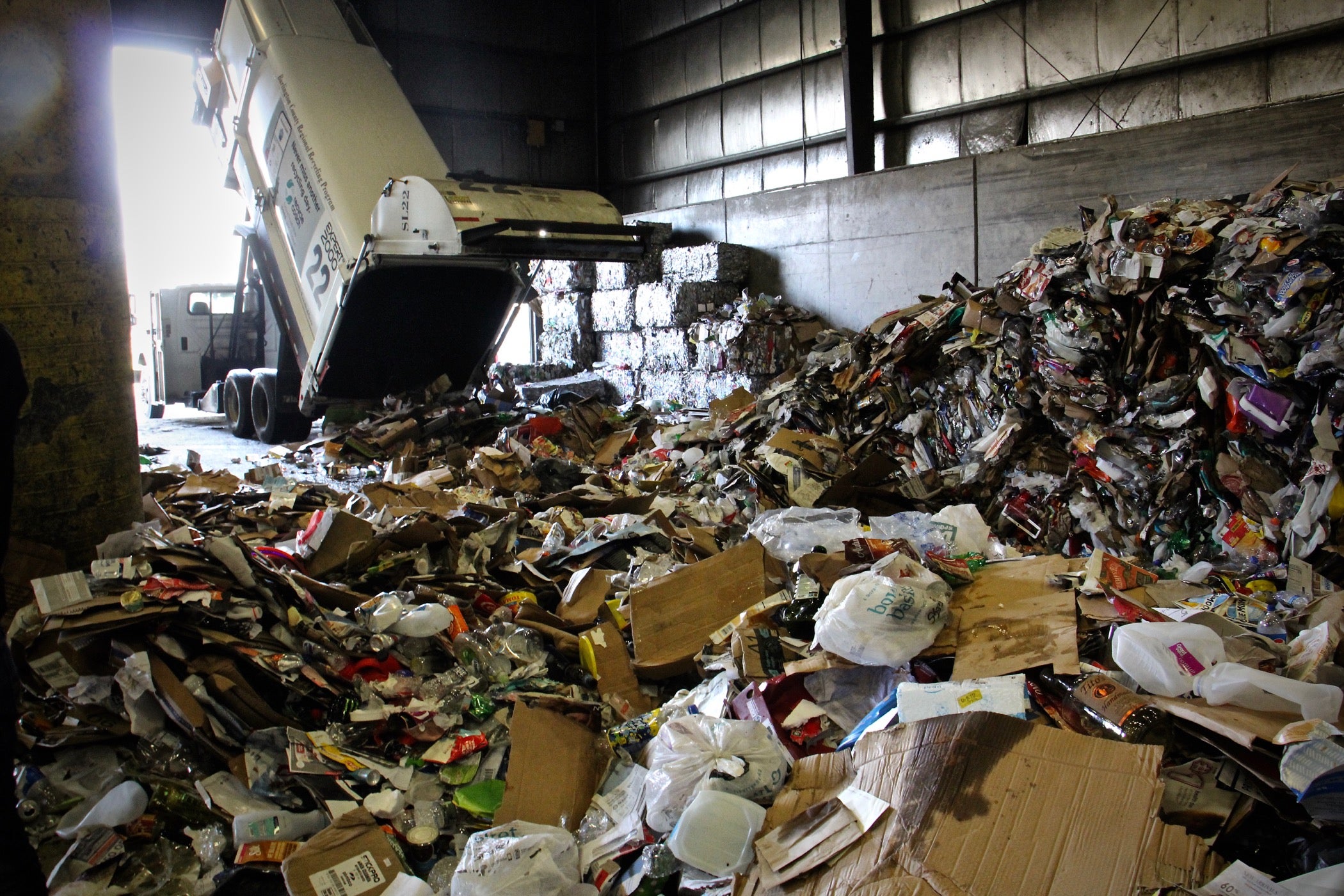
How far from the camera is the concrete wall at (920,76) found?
22.4 feet

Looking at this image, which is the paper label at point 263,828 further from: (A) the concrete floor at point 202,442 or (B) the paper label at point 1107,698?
(A) the concrete floor at point 202,442

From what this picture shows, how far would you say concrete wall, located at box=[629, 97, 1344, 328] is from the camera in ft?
16.3

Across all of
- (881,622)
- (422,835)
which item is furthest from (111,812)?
(881,622)

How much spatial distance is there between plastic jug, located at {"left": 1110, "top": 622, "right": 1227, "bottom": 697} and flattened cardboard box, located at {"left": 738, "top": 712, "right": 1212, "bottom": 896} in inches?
12.8

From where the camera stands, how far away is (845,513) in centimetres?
399

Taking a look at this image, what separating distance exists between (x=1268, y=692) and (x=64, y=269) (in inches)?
140

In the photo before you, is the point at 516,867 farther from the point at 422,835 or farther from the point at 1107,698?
the point at 1107,698

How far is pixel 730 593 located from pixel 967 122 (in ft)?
23.1

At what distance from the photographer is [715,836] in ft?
6.30

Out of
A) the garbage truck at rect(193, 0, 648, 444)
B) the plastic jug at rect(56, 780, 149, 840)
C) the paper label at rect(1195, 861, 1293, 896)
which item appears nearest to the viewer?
Result: the paper label at rect(1195, 861, 1293, 896)

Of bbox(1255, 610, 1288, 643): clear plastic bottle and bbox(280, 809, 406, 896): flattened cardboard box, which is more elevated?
bbox(1255, 610, 1288, 643): clear plastic bottle

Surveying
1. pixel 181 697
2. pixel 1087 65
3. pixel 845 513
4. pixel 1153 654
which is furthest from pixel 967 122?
pixel 181 697

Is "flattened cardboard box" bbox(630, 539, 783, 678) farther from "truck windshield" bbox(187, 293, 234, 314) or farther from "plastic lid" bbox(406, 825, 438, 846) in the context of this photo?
"truck windshield" bbox(187, 293, 234, 314)

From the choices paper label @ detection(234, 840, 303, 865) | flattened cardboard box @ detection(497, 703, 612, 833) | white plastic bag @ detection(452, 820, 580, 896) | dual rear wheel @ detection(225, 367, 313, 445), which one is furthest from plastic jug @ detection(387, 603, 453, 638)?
dual rear wheel @ detection(225, 367, 313, 445)
